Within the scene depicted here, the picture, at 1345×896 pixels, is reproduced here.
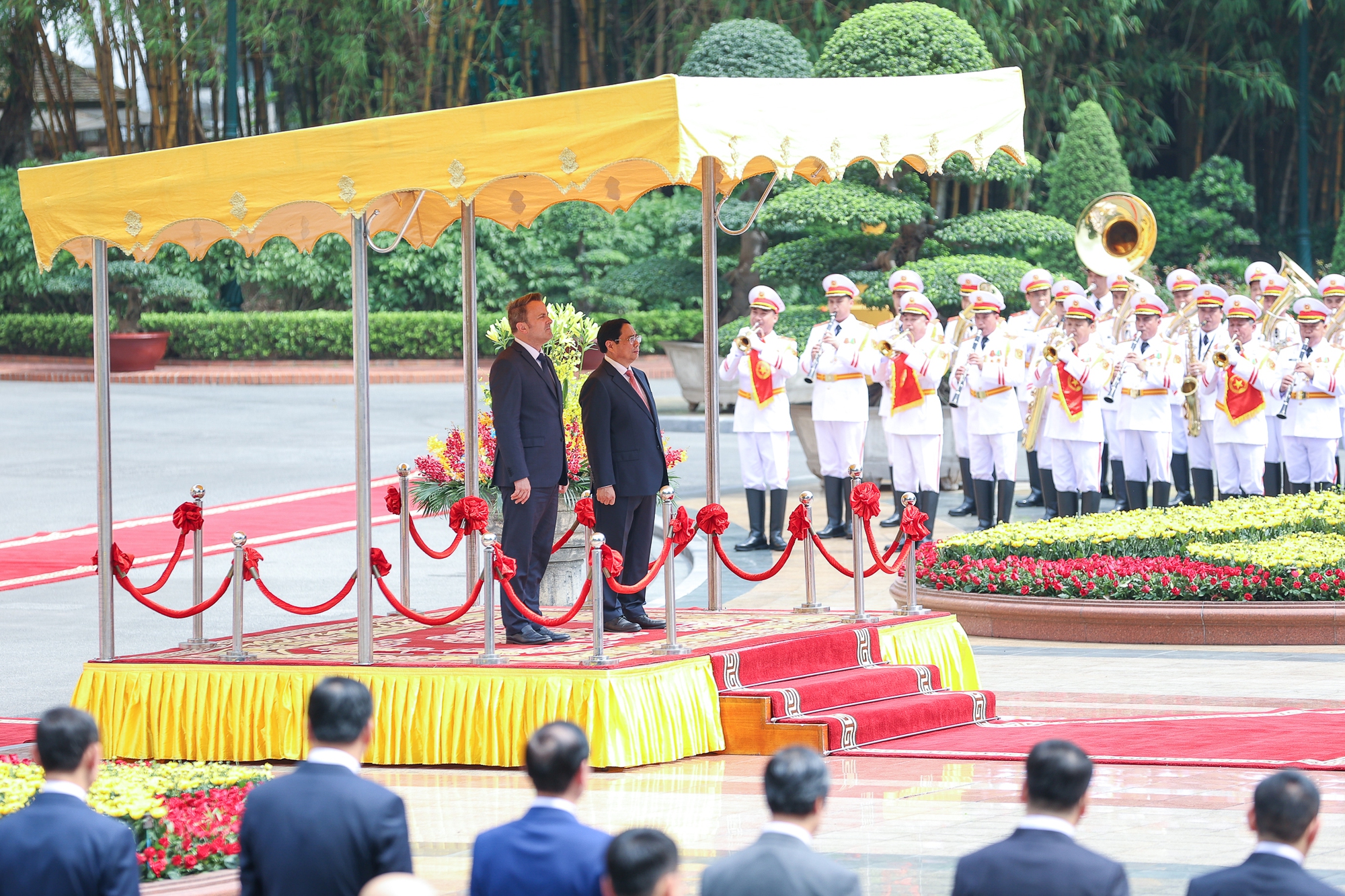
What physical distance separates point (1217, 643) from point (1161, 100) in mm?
25071

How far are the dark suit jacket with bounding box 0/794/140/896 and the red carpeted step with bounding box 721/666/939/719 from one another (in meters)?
4.51

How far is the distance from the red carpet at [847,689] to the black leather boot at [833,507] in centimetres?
554

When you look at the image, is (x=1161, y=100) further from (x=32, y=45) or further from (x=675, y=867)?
(x=675, y=867)

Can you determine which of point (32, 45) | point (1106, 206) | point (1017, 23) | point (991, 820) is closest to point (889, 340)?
point (1106, 206)

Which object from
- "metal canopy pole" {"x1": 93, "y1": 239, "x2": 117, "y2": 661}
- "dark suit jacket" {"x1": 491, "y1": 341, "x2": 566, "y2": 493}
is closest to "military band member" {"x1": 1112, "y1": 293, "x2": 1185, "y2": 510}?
"dark suit jacket" {"x1": 491, "y1": 341, "x2": 566, "y2": 493}

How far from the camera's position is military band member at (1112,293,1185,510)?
15.6 meters

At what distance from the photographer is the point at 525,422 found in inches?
365

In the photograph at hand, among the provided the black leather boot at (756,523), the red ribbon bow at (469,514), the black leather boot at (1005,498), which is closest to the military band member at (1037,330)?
the black leather boot at (1005,498)

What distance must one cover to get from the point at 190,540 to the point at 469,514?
7.69 metres

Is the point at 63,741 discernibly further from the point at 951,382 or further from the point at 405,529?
the point at 951,382

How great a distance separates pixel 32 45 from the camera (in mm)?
35812

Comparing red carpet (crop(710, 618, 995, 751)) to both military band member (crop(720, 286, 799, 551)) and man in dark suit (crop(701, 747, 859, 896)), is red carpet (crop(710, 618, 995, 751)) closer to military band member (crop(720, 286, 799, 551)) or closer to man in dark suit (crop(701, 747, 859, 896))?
Result: man in dark suit (crop(701, 747, 859, 896))

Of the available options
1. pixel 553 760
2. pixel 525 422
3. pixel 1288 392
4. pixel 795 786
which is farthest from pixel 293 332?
pixel 795 786

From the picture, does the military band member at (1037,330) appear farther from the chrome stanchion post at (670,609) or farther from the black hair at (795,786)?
the black hair at (795,786)
